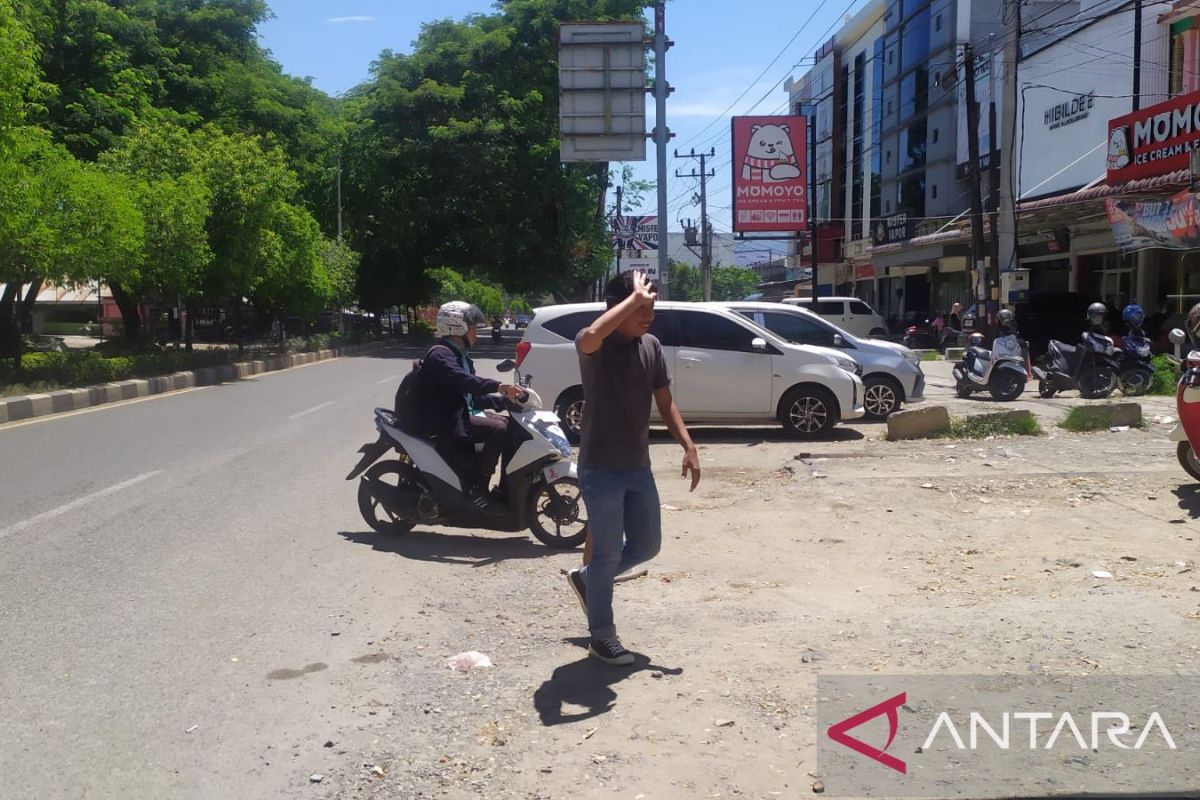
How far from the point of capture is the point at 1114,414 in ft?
41.3

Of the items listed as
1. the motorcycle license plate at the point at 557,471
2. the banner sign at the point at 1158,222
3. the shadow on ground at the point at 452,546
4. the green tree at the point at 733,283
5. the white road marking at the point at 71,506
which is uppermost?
the green tree at the point at 733,283

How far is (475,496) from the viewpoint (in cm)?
732

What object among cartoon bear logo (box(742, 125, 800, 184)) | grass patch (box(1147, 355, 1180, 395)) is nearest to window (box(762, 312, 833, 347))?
grass patch (box(1147, 355, 1180, 395))

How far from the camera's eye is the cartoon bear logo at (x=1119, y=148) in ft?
68.6

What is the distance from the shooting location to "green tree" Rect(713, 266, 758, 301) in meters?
100

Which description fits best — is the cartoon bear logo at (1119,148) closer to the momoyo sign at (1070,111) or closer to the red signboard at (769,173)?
the momoyo sign at (1070,111)

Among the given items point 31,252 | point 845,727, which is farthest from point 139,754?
point 31,252

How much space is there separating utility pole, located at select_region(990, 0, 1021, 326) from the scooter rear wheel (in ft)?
53.6

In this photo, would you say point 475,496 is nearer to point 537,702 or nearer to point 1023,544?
point 537,702

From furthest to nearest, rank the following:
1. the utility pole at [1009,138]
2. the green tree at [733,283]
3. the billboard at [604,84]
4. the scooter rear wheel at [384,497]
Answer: the green tree at [733,283] → the utility pole at [1009,138] → the billboard at [604,84] → the scooter rear wheel at [384,497]

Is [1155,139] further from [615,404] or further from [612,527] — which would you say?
[612,527]

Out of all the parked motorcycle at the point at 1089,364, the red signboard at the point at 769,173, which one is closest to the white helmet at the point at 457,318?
the parked motorcycle at the point at 1089,364

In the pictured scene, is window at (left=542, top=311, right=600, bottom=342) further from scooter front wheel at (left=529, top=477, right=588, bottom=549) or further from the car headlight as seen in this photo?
scooter front wheel at (left=529, top=477, right=588, bottom=549)

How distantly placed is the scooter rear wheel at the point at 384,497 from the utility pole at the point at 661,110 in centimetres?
1237
